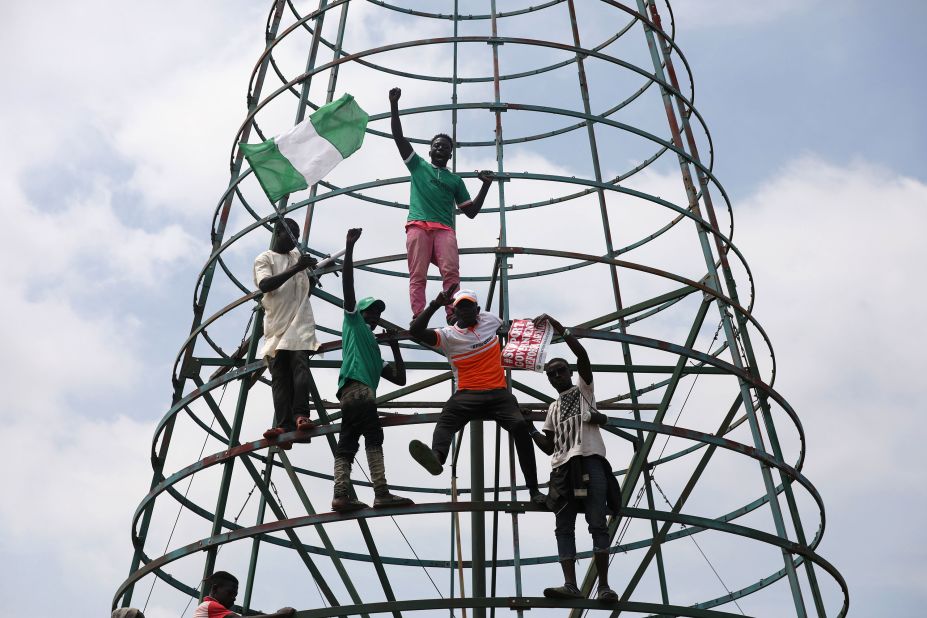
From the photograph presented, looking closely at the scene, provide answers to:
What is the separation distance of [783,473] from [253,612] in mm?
6713

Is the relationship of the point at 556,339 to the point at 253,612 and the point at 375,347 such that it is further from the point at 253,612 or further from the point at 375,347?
the point at 253,612

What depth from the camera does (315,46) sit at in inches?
626

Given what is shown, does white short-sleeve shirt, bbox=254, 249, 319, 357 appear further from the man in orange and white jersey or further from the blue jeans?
the blue jeans

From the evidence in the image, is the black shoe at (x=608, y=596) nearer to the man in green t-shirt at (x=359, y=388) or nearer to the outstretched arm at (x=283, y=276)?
the man in green t-shirt at (x=359, y=388)

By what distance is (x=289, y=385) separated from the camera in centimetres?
1194

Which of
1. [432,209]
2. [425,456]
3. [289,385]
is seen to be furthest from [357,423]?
[432,209]

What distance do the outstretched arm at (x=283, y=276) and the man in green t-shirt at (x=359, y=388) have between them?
63 centimetres

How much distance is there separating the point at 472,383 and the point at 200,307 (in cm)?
457

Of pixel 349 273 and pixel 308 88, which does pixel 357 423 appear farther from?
pixel 308 88

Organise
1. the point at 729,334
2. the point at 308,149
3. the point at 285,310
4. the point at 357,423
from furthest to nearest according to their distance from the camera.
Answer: the point at 308,149
the point at 729,334
the point at 285,310
the point at 357,423

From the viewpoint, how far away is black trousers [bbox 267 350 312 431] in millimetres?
11672

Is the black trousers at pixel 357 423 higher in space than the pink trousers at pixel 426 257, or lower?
lower

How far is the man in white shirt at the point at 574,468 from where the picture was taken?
10.6m

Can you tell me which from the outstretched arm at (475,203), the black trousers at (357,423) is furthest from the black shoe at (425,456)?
the outstretched arm at (475,203)
